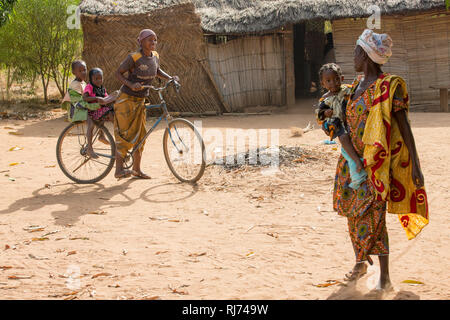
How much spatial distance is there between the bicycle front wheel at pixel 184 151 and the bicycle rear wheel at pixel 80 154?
28.2 inches

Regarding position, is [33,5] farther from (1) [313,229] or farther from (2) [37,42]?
(1) [313,229]

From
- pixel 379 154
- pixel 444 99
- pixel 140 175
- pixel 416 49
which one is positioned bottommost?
pixel 140 175

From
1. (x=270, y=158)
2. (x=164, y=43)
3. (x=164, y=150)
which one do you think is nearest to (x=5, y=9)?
(x=164, y=43)

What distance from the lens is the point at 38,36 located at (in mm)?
13148

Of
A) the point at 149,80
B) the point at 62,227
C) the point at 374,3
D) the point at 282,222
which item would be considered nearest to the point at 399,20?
the point at 374,3

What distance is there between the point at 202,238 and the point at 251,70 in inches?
336

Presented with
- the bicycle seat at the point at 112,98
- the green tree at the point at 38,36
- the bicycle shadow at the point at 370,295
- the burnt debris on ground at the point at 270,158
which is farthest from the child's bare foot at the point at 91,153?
the green tree at the point at 38,36

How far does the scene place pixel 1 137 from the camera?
953 centimetres

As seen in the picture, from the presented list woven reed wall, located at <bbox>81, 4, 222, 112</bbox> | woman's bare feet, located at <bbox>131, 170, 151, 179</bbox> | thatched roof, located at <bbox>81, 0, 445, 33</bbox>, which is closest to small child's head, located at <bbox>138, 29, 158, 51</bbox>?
woman's bare feet, located at <bbox>131, 170, 151, 179</bbox>

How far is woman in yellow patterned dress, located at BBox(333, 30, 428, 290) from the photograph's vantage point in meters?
2.81

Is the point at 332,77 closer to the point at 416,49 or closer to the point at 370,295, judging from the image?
the point at 370,295

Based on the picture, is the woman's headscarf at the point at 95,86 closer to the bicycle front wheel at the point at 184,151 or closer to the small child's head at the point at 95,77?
the small child's head at the point at 95,77
